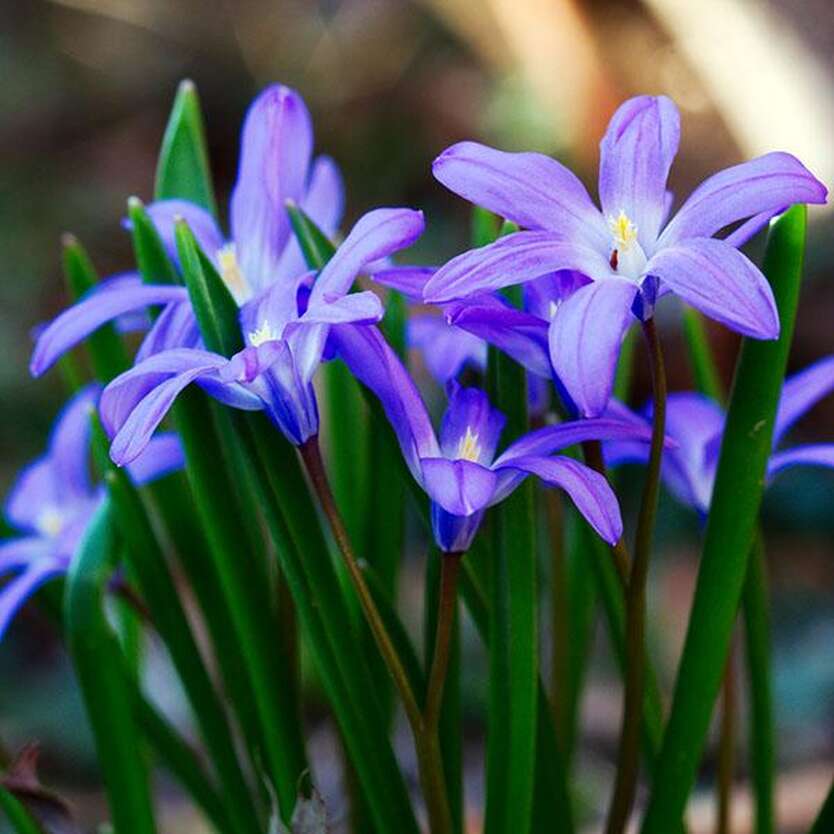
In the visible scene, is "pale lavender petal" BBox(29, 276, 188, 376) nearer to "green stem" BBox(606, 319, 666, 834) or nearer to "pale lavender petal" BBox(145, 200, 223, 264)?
"pale lavender petal" BBox(145, 200, 223, 264)

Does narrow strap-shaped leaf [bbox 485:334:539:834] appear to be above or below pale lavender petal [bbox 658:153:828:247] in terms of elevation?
below

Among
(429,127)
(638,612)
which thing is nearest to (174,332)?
(638,612)

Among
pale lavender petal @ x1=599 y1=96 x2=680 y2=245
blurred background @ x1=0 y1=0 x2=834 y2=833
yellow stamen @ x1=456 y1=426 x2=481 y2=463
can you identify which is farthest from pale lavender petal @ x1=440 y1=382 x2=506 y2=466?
blurred background @ x1=0 y1=0 x2=834 y2=833

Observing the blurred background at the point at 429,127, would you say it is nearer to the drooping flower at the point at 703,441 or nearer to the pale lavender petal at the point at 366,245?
the drooping flower at the point at 703,441

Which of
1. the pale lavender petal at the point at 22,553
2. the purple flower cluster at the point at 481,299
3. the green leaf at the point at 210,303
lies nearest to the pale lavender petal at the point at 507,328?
the purple flower cluster at the point at 481,299

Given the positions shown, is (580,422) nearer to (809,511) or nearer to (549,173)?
(549,173)
